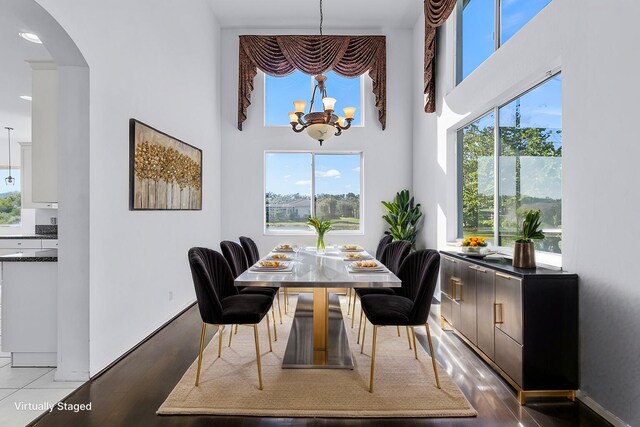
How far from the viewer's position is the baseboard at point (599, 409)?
190 centimetres

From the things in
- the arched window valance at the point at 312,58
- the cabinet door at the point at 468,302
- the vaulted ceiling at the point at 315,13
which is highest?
the vaulted ceiling at the point at 315,13

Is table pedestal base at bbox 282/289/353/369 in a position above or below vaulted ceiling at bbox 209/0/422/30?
below

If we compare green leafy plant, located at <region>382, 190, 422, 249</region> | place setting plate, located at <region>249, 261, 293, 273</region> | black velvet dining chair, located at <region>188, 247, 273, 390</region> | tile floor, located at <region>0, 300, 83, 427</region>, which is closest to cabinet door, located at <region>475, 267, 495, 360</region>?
place setting plate, located at <region>249, 261, 293, 273</region>

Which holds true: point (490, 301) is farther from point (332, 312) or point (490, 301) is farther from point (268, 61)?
point (268, 61)

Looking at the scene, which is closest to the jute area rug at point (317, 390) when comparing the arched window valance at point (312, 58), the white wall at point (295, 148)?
the white wall at point (295, 148)

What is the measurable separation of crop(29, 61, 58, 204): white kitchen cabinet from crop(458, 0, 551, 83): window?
4067mm

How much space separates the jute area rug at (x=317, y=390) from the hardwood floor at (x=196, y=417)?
0.06m

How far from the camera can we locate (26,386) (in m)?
2.35

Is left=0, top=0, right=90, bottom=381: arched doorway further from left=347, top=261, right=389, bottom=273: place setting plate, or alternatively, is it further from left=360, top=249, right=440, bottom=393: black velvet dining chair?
left=360, top=249, right=440, bottom=393: black velvet dining chair

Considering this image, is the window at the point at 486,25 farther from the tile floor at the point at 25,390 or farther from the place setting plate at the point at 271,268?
the tile floor at the point at 25,390

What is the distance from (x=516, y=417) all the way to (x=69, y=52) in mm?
3781

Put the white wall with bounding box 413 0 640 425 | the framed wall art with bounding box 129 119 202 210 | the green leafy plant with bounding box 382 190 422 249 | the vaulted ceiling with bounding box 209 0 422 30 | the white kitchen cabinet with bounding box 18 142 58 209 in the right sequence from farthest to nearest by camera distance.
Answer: the white kitchen cabinet with bounding box 18 142 58 209 < the green leafy plant with bounding box 382 190 422 249 < the vaulted ceiling with bounding box 209 0 422 30 < the framed wall art with bounding box 129 119 202 210 < the white wall with bounding box 413 0 640 425

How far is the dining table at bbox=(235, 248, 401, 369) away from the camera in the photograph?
221 cm

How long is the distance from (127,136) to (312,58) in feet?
11.0
